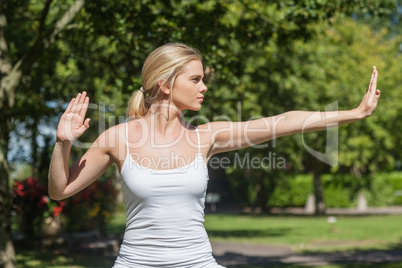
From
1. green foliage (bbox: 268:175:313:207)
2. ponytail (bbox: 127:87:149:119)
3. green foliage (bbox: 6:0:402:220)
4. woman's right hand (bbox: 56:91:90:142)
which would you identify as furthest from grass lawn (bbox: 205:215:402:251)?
green foliage (bbox: 268:175:313:207)

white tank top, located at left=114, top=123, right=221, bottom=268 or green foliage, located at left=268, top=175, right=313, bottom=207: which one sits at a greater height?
white tank top, located at left=114, top=123, right=221, bottom=268

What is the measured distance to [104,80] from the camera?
12656 millimetres

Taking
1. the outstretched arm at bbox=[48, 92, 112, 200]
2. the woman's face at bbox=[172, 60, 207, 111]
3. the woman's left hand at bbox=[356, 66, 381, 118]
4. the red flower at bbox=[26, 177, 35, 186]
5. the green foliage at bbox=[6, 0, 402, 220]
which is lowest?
the red flower at bbox=[26, 177, 35, 186]

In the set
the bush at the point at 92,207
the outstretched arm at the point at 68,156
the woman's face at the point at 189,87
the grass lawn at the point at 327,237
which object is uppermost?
the woman's face at the point at 189,87

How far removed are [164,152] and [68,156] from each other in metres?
0.46

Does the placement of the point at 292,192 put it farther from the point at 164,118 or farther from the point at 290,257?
the point at 164,118

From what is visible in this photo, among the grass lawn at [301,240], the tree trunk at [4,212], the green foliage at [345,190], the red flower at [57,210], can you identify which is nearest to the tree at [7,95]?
the tree trunk at [4,212]

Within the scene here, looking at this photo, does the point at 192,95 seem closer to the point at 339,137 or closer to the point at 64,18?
the point at 64,18

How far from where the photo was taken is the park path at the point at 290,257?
484 inches

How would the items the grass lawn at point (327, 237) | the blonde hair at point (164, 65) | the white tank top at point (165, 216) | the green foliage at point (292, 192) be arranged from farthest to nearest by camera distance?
the green foliage at point (292, 192) < the grass lawn at point (327, 237) < the blonde hair at point (164, 65) < the white tank top at point (165, 216)

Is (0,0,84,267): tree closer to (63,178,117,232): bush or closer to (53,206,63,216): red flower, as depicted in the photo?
(53,206,63,216): red flower

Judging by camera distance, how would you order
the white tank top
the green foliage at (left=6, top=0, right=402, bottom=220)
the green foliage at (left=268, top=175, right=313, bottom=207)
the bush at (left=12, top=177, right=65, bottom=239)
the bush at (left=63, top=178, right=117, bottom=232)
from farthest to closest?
the green foliage at (left=268, top=175, right=313, bottom=207) → the bush at (left=63, top=178, right=117, bottom=232) → the bush at (left=12, top=177, right=65, bottom=239) → the green foliage at (left=6, top=0, right=402, bottom=220) → the white tank top

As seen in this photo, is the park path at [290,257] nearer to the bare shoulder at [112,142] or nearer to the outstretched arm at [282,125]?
the outstretched arm at [282,125]

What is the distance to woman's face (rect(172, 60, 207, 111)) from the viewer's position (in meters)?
2.81
